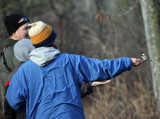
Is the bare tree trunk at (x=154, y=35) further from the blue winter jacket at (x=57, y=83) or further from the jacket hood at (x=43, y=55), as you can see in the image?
the jacket hood at (x=43, y=55)

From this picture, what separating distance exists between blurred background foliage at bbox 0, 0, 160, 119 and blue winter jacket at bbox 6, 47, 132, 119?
2.33ft

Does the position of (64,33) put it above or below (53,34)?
below

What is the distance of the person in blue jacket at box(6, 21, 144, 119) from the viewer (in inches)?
111

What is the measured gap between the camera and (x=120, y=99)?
24.2 feet

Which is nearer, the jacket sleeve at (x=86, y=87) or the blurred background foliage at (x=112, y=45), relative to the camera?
the jacket sleeve at (x=86, y=87)

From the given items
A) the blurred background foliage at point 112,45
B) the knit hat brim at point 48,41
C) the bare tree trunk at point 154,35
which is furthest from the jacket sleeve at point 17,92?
the bare tree trunk at point 154,35

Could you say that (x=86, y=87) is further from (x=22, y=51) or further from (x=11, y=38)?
(x=11, y=38)

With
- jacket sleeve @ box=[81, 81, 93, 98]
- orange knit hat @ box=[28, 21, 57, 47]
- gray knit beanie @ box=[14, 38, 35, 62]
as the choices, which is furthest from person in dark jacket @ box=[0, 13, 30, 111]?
jacket sleeve @ box=[81, 81, 93, 98]

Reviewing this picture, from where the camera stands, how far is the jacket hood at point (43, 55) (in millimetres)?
2834

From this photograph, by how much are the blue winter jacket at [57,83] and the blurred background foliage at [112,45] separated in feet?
2.33

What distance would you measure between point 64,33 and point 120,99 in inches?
390

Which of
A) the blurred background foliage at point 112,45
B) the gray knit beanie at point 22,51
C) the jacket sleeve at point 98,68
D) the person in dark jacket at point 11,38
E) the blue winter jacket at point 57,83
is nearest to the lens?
the blue winter jacket at point 57,83

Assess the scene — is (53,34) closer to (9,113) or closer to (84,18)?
(9,113)

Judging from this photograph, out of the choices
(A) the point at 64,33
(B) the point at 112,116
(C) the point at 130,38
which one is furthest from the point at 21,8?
(B) the point at 112,116
